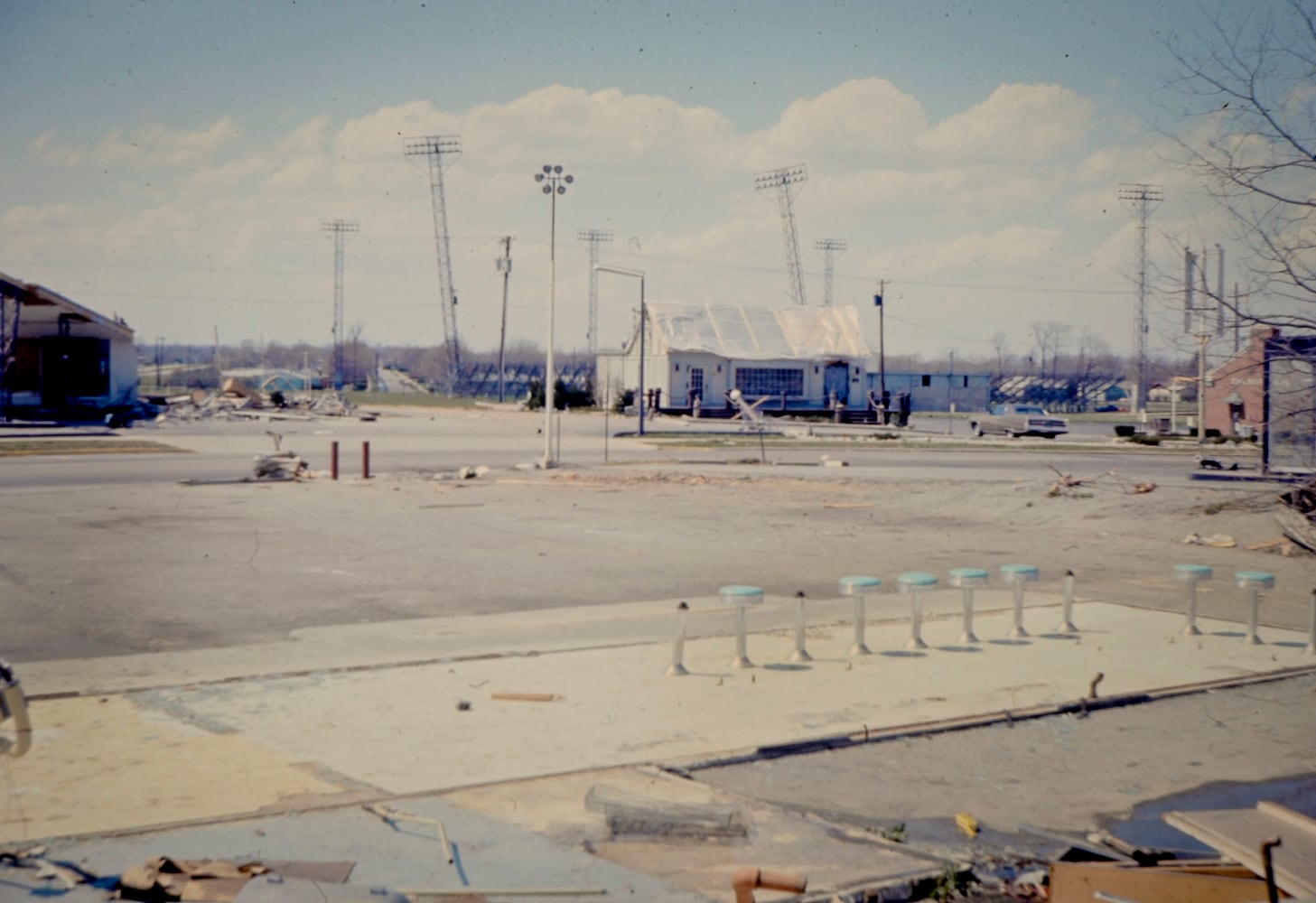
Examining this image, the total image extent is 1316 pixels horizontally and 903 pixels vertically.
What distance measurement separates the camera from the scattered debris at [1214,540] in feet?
64.2

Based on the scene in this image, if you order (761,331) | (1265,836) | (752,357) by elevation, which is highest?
(761,331)

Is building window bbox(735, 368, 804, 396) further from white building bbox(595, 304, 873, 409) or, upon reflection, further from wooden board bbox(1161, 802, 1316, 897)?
wooden board bbox(1161, 802, 1316, 897)

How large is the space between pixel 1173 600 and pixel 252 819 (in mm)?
11652

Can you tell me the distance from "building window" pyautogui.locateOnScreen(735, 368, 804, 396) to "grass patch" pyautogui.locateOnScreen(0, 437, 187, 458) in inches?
1604

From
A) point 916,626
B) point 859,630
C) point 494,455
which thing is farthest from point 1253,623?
point 494,455

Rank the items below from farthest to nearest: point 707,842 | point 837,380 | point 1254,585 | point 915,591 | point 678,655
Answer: point 837,380, point 1254,585, point 915,591, point 678,655, point 707,842

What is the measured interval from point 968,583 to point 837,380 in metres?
67.1

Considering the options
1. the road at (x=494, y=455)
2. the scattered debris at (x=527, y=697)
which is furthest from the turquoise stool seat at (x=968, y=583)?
the road at (x=494, y=455)

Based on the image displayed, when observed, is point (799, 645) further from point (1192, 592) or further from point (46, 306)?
point (46, 306)

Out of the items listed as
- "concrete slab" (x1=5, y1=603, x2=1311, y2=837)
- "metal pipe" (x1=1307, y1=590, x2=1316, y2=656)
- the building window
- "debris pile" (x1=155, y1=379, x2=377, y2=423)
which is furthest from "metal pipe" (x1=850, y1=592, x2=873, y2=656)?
the building window

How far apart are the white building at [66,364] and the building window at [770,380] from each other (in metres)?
35.8

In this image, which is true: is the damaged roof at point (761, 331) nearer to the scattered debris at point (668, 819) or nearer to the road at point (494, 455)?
the road at point (494, 455)

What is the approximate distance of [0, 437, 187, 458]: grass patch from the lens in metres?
36.6

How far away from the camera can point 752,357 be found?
247 feet
